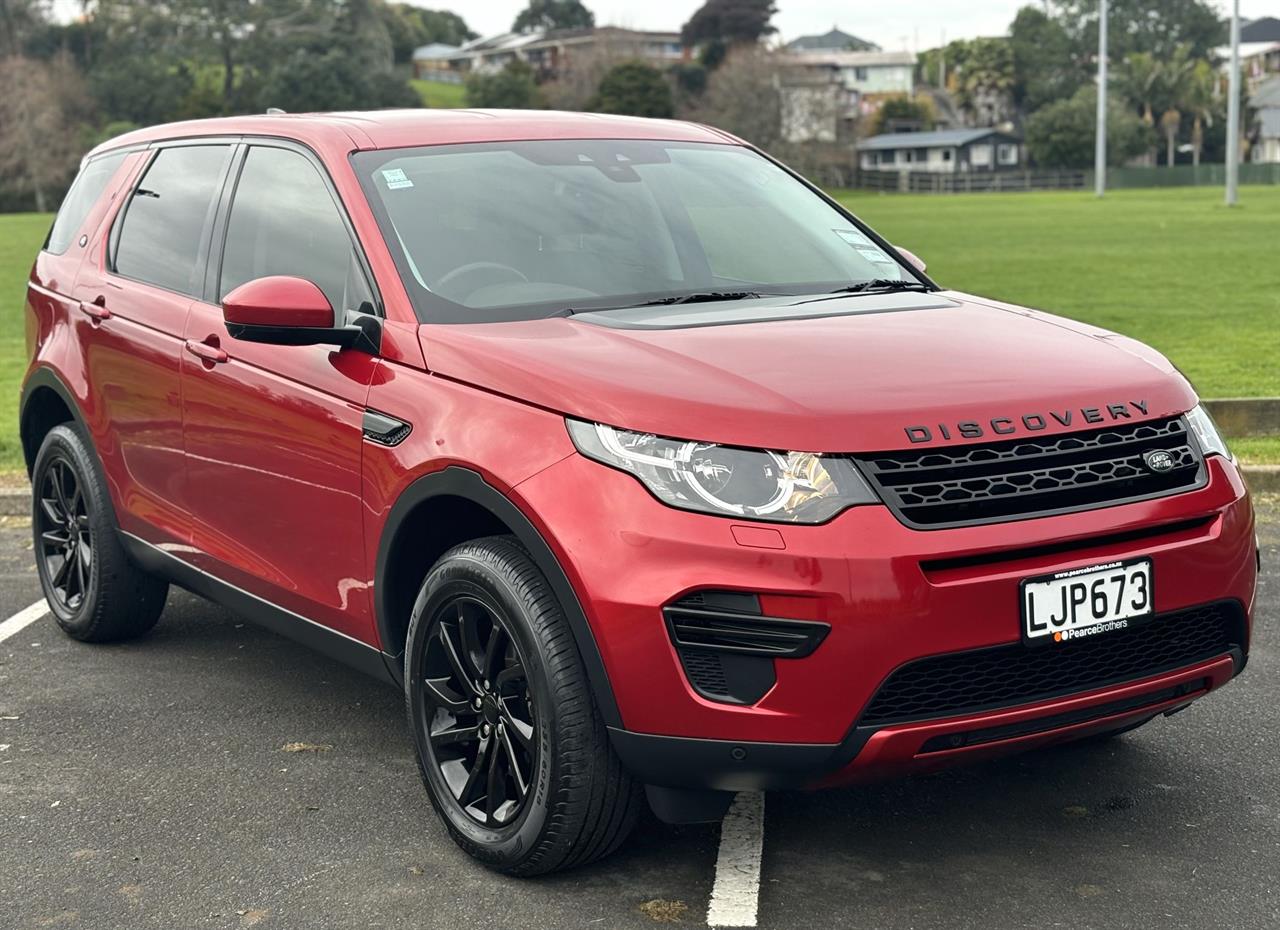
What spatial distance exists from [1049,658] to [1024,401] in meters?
0.55

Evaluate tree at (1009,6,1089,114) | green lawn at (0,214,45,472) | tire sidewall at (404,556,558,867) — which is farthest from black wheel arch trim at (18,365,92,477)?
tree at (1009,6,1089,114)

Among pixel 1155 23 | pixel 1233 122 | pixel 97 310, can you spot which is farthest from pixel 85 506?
pixel 1155 23

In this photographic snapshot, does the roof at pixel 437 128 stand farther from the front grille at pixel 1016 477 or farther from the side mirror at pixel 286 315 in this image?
the front grille at pixel 1016 477

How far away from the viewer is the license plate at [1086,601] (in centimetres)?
350

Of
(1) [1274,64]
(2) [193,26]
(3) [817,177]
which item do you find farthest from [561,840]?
(1) [1274,64]

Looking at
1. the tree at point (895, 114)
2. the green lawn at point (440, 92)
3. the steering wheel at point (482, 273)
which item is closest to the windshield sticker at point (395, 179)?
the steering wheel at point (482, 273)

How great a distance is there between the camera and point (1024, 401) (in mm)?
3637

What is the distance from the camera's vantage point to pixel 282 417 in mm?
4582

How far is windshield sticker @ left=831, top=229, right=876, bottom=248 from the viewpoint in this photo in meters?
5.17

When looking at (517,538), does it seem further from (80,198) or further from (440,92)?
(440,92)

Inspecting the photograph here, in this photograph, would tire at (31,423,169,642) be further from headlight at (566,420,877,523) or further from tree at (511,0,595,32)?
tree at (511,0,595,32)

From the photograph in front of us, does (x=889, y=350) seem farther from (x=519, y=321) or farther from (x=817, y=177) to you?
(x=817, y=177)

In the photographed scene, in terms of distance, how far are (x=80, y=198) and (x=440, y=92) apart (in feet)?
485

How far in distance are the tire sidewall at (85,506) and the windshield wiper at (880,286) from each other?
9.07ft
